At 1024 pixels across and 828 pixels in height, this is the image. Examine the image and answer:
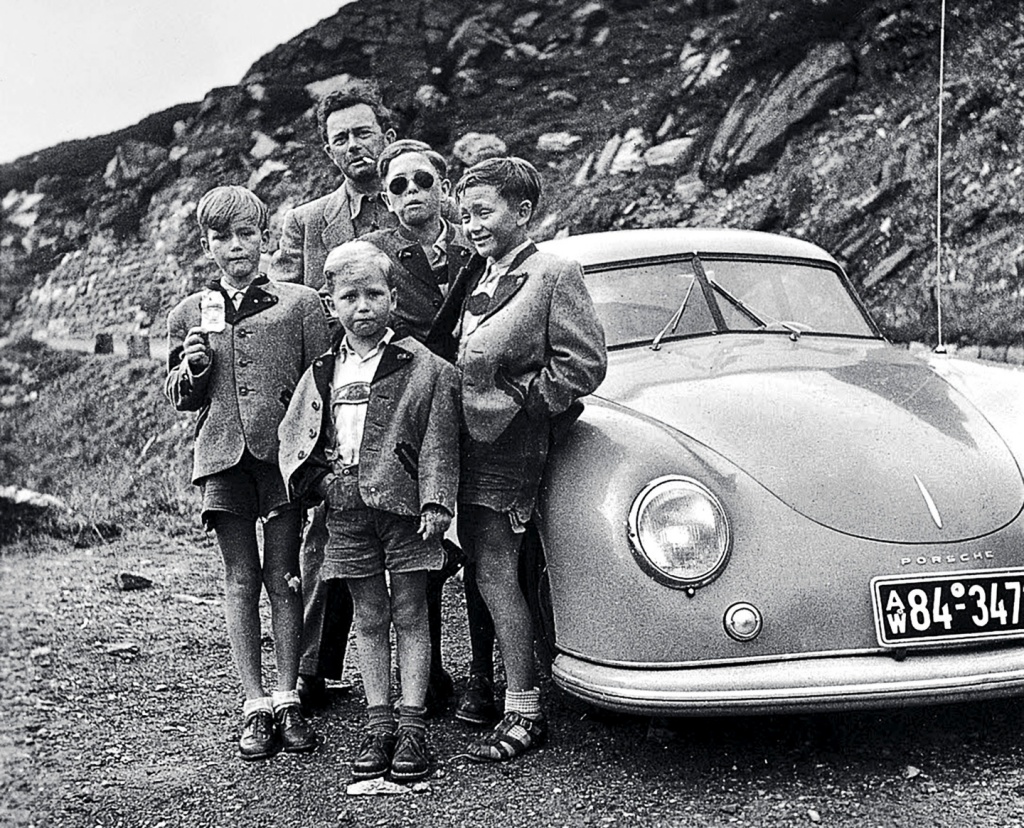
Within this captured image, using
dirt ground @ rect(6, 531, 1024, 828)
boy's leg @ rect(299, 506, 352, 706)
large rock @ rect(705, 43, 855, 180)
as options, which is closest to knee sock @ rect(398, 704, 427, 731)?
dirt ground @ rect(6, 531, 1024, 828)

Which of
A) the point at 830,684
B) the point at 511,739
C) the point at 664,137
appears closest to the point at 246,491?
the point at 511,739

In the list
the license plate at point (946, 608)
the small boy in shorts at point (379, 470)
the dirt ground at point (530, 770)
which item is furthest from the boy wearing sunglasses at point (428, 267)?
the license plate at point (946, 608)

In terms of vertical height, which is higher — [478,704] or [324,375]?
[324,375]

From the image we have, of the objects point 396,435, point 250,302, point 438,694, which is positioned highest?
point 250,302

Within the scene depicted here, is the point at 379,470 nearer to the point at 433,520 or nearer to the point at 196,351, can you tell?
the point at 433,520

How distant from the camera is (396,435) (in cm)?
285

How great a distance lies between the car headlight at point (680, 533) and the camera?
2576 mm

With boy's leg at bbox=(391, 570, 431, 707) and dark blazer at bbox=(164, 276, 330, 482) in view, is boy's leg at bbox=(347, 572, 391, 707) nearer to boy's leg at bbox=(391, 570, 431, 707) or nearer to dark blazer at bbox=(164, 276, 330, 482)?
boy's leg at bbox=(391, 570, 431, 707)

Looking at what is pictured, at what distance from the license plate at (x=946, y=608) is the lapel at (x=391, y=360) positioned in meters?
1.29

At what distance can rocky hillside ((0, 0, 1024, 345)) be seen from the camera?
23.2ft

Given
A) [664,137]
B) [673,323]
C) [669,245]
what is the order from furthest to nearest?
1. [664,137]
2. [669,245]
3. [673,323]

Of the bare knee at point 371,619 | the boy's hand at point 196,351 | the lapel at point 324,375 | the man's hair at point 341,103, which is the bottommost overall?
the bare knee at point 371,619

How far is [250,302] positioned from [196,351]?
0.74ft

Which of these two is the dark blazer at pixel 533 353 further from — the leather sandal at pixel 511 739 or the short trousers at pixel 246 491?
the leather sandal at pixel 511 739
